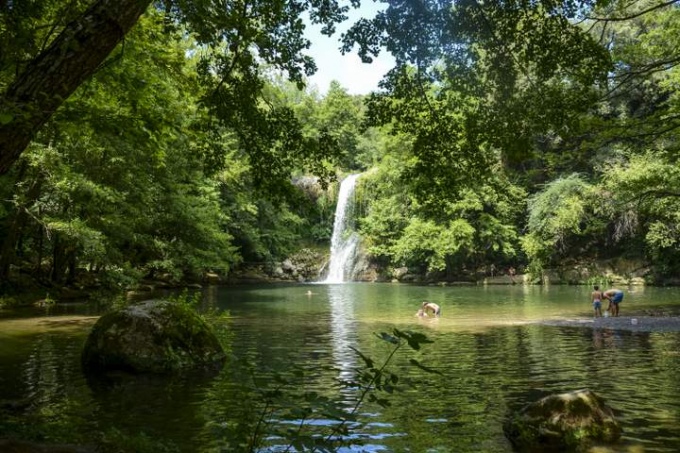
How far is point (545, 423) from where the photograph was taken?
7008mm

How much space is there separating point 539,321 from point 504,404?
11.5 metres

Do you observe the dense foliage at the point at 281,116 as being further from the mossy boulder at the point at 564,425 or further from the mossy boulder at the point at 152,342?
the mossy boulder at the point at 152,342

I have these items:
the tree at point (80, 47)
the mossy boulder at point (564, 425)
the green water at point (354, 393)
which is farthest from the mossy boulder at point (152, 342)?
the mossy boulder at point (564, 425)

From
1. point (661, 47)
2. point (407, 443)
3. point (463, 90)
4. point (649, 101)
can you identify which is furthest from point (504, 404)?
point (649, 101)

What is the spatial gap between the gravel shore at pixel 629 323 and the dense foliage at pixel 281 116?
428 cm

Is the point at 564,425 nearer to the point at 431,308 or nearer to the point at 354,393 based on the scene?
the point at 354,393

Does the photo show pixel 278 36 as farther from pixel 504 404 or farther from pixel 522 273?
pixel 522 273

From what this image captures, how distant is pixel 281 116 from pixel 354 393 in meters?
4.87

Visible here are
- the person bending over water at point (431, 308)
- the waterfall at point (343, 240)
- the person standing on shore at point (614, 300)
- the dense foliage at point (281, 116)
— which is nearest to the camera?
the dense foliage at point (281, 116)

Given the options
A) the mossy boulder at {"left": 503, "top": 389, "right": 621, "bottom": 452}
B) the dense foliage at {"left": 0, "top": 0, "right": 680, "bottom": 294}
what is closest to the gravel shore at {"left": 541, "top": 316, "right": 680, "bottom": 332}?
the dense foliage at {"left": 0, "top": 0, "right": 680, "bottom": 294}

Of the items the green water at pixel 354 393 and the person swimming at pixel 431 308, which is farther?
the person swimming at pixel 431 308

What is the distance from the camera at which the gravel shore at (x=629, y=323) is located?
16.9m

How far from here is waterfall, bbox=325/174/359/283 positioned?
54719 mm

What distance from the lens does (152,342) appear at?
1123 centimetres
